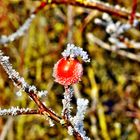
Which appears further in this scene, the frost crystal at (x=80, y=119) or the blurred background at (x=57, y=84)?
the blurred background at (x=57, y=84)

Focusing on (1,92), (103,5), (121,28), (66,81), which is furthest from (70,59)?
(1,92)

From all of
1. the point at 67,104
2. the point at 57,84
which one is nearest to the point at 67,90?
the point at 67,104

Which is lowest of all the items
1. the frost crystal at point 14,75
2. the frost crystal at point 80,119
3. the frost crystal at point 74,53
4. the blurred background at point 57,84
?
the frost crystal at point 80,119

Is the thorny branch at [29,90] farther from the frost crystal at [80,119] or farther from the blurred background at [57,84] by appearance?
the blurred background at [57,84]

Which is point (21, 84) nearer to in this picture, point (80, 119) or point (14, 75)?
point (14, 75)

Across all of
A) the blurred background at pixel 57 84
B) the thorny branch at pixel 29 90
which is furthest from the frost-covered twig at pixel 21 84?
the blurred background at pixel 57 84

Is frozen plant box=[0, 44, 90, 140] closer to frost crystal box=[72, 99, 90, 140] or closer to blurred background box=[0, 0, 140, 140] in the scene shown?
frost crystal box=[72, 99, 90, 140]

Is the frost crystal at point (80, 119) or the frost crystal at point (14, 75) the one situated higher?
the frost crystal at point (14, 75)
